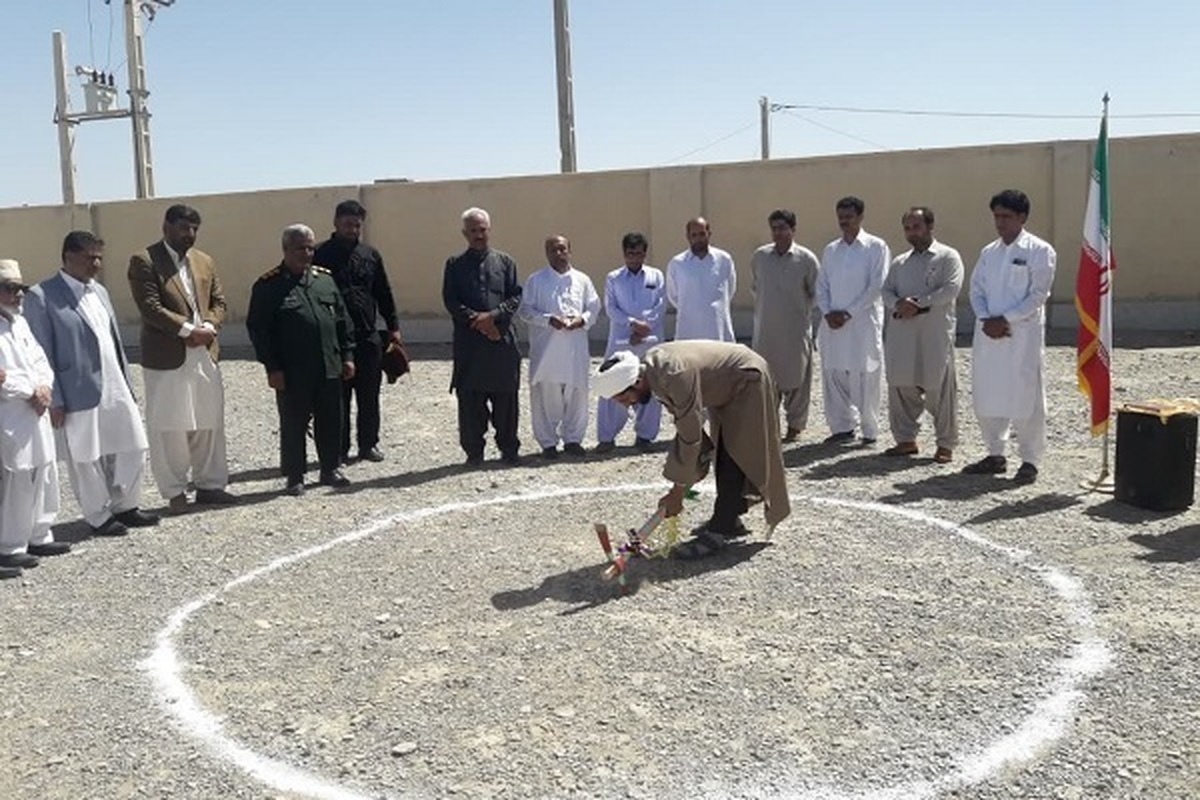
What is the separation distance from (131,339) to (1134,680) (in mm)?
17466

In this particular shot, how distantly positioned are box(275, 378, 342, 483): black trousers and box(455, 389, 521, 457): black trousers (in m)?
1.00

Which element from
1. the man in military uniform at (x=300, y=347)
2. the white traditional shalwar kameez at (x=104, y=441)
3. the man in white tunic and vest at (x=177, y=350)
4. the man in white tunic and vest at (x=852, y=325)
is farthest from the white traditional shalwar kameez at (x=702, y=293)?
the white traditional shalwar kameez at (x=104, y=441)

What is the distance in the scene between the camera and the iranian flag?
7.22m

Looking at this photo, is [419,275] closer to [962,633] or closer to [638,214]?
[638,214]

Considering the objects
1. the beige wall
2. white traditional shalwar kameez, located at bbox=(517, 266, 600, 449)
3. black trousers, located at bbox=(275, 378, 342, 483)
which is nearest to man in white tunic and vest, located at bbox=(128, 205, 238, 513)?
black trousers, located at bbox=(275, 378, 342, 483)

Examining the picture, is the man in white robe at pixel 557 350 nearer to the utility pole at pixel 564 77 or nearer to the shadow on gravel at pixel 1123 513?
the shadow on gravel at pixel 1123 513

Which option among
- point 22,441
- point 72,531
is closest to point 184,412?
point 72,531

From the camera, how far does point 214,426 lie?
742 centimetres

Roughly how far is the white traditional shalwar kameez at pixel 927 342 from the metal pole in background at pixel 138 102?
18.7 metres

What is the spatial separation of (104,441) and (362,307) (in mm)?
2324

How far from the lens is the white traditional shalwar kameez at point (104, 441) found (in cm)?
667

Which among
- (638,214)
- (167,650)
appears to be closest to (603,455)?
(167,650)

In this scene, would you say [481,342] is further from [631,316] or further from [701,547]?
[701,547]

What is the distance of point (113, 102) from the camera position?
79.3 feet
